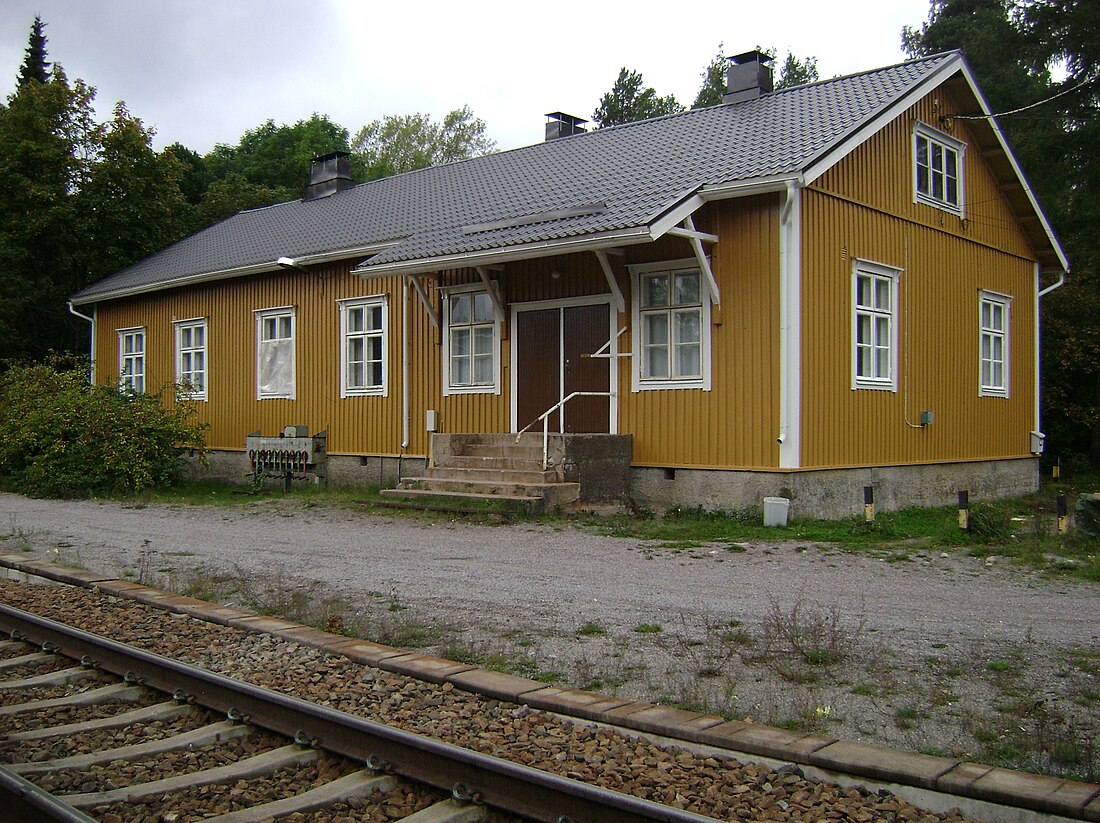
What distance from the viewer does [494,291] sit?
15.2 meters

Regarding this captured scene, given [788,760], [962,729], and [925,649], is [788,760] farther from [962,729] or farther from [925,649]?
[925,649]

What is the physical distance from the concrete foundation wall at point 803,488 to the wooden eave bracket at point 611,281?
223cm

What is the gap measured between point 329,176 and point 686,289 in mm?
13757

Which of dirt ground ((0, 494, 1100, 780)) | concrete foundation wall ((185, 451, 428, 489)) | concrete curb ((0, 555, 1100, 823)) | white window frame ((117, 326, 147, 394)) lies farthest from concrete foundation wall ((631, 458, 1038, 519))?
white window frame ((117, 326, 147, 394))

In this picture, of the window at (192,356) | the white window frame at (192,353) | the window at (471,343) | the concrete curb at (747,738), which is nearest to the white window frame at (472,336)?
the window at (471,343)

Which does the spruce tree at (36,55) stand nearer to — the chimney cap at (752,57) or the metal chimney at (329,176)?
the metal chimney at (329,176)

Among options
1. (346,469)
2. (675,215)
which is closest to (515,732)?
(675,215)

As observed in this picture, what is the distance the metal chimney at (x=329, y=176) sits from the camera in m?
24.5

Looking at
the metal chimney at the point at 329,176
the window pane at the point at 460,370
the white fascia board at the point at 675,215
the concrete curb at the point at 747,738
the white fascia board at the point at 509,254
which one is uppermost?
the metal chimney at the point at 329,176

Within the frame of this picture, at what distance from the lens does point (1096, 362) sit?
2183 centimetres

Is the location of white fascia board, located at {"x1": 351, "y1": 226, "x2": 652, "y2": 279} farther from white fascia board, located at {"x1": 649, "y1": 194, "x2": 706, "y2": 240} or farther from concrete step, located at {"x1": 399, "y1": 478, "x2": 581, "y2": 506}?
concrete step, located at {"x1": 399, "y1": 478, "x2": 581, "y2": 506}

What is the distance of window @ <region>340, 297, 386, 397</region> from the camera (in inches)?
699

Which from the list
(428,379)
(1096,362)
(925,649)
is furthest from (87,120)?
(925,649)

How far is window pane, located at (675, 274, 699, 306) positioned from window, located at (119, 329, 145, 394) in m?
14.8
